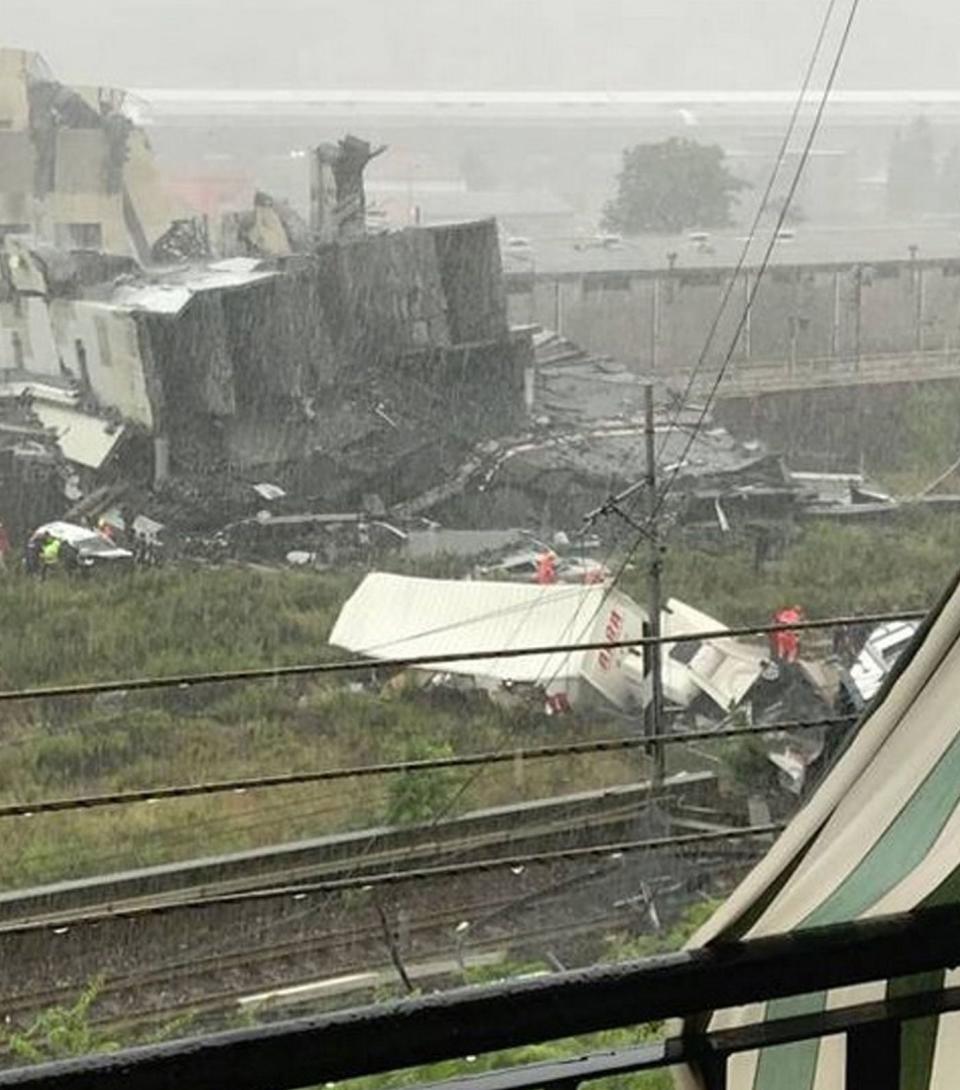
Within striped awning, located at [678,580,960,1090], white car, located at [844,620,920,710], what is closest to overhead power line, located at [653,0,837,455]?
white car, located at [844,620,920,710]

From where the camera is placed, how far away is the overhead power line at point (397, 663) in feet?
6.55

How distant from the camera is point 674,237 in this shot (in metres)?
2.21

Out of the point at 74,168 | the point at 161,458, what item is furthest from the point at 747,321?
the point at 74,168

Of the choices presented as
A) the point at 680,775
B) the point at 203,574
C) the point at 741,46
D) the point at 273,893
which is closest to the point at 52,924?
the point at 273,893

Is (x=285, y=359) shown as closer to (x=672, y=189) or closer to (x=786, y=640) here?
(x=672, y=189)

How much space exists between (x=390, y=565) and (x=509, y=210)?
0.56 m

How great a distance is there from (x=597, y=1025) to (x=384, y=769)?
1397 millimetres

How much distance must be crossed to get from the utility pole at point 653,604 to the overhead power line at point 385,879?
0.10m

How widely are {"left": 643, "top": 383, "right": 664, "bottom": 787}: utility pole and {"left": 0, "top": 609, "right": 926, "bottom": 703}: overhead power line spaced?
37mm

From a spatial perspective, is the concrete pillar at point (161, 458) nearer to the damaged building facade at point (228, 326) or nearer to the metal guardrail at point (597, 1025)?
the damaged building facade at point (228, 326)

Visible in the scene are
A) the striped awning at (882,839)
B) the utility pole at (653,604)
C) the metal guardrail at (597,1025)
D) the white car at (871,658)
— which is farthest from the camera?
the utility pole at (653,604)

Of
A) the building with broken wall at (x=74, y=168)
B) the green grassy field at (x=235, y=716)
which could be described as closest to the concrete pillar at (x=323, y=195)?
the building with broken wall at (x=74, y=168)

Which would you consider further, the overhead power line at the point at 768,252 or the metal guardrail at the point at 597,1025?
the overhead power line at the point at 768,252

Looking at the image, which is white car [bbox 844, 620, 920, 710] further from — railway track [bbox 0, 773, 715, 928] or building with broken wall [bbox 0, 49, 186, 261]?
building with broken wall [bbox 0, 49, 186, 261]
